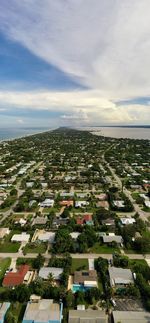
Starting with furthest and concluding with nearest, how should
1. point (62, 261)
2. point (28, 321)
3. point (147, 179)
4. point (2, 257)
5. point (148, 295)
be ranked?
point (147, 179) < point (2, 257) < point (62, 261) < point (148, 295) < point (28, 321)

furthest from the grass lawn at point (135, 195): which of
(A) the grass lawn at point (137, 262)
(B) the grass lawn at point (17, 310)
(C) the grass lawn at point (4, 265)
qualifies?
(B) the grass lawn at point (17, 310)

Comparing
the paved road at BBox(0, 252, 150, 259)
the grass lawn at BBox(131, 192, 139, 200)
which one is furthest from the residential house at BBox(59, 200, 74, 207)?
the paved road at BBox(0, 252, 150, 259)

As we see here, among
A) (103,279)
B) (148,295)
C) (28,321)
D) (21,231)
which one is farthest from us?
(21,231)

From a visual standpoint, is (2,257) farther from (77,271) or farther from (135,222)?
(135,222)

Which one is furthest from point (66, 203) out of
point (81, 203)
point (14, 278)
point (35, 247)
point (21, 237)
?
point (14, 278)

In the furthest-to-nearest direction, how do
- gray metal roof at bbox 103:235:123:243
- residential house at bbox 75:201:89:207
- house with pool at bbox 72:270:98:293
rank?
residential house at bbox 75:201:89:207, gray metal roof at bbox 103:235:123:243, house with pool at bbox 72:270:98:293

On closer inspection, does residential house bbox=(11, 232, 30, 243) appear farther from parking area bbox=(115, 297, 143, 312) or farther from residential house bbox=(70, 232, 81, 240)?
parking area bbox=(115, 297, 143, 312)

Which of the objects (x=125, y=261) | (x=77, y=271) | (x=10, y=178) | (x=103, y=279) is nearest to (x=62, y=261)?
(x=77, y=271)
